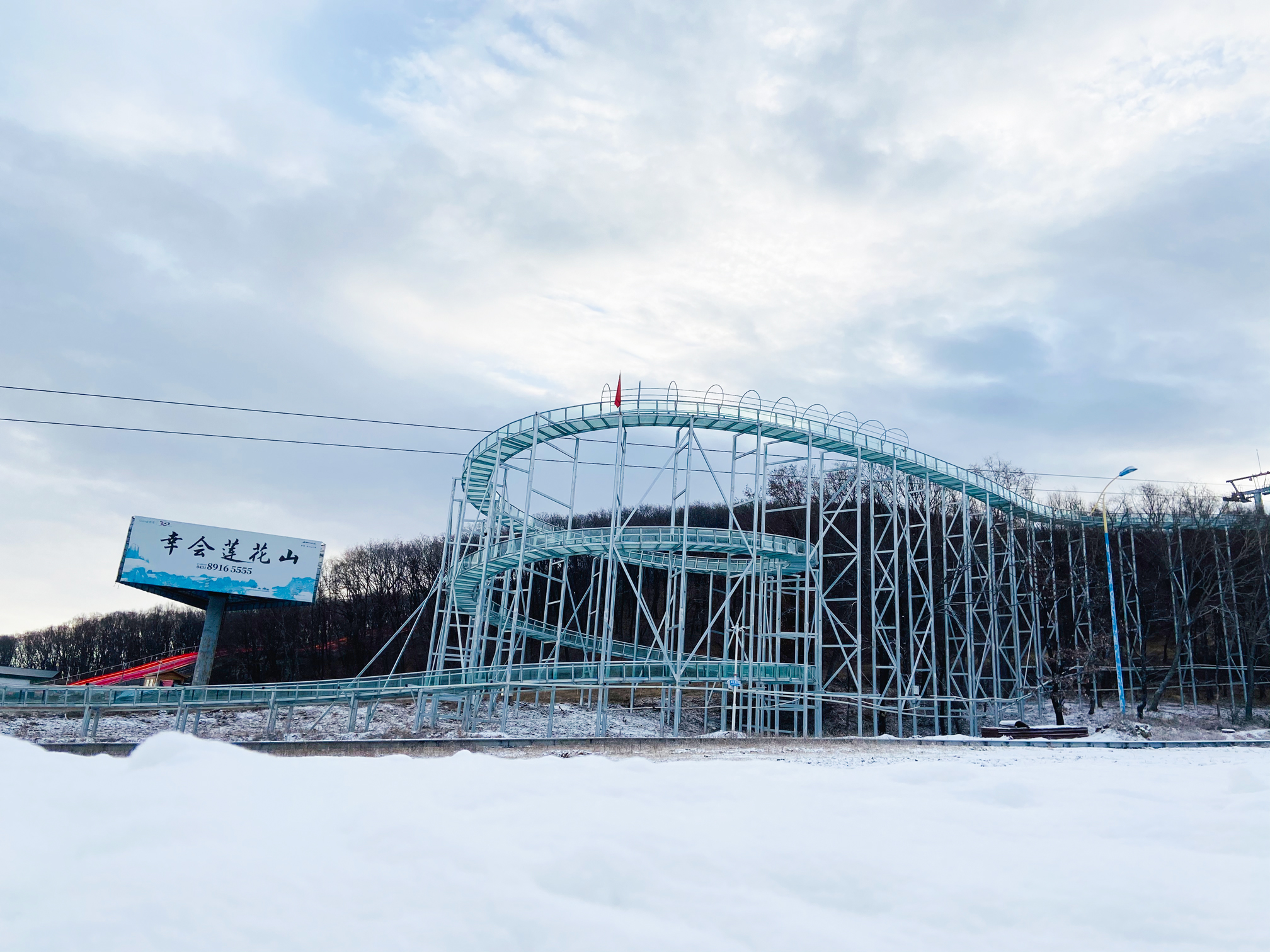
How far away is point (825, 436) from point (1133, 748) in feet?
53.8

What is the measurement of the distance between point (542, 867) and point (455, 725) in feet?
101

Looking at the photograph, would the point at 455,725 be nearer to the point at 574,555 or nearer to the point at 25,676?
the point at 574,555

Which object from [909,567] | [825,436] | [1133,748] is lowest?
[1133,748]

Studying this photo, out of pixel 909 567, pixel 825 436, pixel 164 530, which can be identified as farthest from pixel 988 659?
pixel 164 530

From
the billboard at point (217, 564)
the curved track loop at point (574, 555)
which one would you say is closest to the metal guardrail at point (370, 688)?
the curved track loop at point (574, 555)

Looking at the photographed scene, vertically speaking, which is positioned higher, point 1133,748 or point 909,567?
point 909,567

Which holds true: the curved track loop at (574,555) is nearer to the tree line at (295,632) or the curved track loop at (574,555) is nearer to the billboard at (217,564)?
the billboard at (217,564)

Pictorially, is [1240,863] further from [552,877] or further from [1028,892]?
[552,877]

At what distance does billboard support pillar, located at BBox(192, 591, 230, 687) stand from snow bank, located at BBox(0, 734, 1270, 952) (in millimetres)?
43286

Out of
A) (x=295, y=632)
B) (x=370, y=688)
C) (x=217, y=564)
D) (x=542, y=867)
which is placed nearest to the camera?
(x=542, y=867)

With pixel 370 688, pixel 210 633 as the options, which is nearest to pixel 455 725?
pixel 370 688

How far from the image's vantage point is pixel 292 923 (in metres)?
3.05

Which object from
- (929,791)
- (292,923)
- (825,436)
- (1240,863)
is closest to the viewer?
(292,923)

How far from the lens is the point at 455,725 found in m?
32.7
